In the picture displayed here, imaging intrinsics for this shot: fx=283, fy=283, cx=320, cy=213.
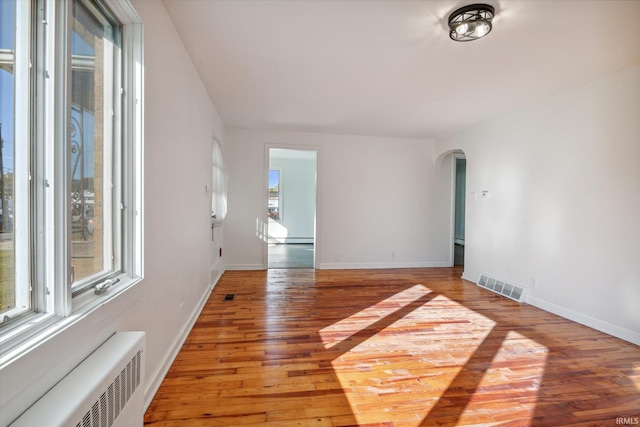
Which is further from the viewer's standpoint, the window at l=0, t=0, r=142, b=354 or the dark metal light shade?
the dark metal light shade

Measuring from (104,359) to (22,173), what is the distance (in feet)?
2.43

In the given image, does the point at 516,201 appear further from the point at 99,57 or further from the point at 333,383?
the point at 99,57

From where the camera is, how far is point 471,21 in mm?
1950

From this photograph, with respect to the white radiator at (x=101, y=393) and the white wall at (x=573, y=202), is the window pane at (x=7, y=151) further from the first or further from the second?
the white wall at (x=573, y=202)

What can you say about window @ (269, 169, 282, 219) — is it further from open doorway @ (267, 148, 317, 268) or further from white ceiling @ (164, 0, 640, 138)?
white ceiling @ (164, 0, 640, 138)

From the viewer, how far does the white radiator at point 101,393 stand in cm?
83

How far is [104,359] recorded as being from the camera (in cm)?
112

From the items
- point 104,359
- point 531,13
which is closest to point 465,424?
point 104,359

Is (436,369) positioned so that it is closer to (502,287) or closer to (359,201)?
(502,287)

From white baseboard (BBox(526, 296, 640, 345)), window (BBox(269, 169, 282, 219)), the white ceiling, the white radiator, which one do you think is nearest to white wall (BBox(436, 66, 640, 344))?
white baseboard (BBox(526, 296, 640, 345))

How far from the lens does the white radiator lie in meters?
0.83

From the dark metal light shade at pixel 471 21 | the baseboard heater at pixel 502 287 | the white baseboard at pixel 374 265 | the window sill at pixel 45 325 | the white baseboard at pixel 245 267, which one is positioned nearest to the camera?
the window sill at pixel 45 325

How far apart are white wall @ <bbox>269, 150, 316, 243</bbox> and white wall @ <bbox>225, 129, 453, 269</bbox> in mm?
3543
